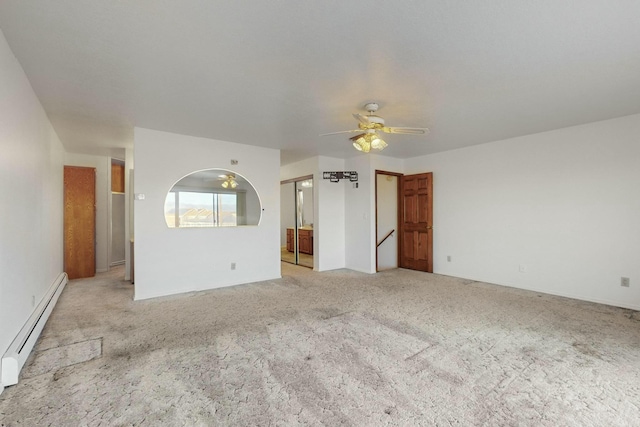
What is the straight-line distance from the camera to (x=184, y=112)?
3445mm

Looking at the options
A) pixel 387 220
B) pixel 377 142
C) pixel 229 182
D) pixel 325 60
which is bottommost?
pixel 387 220

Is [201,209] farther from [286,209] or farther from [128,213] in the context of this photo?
[286,209]

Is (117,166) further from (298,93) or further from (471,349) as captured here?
(471,349)

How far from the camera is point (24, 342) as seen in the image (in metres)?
2.40

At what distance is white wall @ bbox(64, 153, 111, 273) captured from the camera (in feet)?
19.8

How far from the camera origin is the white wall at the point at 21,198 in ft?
6.97

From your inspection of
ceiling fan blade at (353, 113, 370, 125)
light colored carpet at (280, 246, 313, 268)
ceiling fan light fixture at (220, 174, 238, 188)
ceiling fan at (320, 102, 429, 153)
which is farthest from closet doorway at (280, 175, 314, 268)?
ceiling fan blade at (353, 113, 370, 125)

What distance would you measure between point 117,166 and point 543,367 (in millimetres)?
8023

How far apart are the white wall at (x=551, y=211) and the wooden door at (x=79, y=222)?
6.93 meters

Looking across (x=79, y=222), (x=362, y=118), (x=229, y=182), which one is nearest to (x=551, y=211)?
(x=362, y=118)

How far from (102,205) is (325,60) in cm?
617

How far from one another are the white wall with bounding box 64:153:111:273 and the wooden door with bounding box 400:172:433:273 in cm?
642

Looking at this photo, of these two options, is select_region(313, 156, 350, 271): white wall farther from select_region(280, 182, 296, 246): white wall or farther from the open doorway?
select_region(280, 182, 296, 246): white wall

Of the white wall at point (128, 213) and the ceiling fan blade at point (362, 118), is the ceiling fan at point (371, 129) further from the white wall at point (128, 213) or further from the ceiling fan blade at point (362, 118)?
the white wall at point (128, 213)
